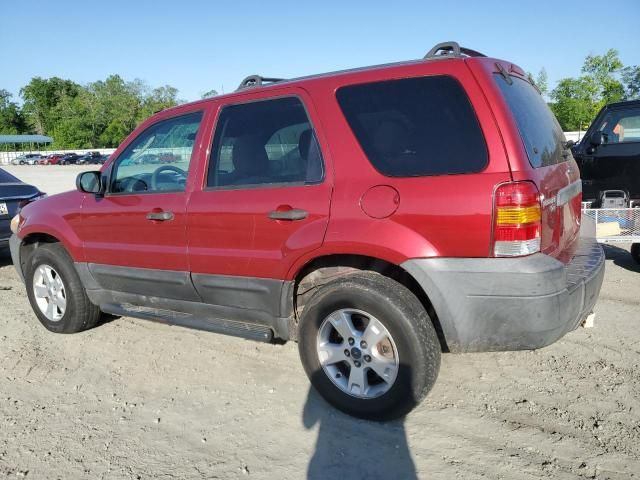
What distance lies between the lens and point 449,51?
308cm

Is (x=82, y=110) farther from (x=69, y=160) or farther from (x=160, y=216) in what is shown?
(x=160, y=216)

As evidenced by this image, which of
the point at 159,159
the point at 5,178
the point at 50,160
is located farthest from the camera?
the point at 50,160

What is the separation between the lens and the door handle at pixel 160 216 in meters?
3.60

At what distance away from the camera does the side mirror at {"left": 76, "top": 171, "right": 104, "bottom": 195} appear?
4.05 metres

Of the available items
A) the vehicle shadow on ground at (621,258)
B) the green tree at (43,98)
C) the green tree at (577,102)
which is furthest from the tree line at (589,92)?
the green tree at (43,98)

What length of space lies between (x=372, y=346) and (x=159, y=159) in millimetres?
2207

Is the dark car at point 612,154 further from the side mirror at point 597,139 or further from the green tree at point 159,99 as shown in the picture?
the green tree at point 159,99

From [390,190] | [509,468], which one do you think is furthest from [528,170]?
[509,468]

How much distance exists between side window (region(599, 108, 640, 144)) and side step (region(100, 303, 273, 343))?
5033mm

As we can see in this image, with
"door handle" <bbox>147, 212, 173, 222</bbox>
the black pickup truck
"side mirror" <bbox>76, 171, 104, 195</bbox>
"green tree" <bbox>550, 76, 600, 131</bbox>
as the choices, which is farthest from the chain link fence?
"green tree" <bbox>550, 76, 600, 131</bbox>

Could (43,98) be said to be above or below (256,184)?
above

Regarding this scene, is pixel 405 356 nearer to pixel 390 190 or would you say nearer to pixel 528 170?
pixel 390 190

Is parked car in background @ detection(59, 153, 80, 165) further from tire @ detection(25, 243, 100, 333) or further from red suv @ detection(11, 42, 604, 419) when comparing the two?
red suv @ detection(11, 42, 604, 419)

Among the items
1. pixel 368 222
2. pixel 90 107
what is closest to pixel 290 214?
pixel 368 222
